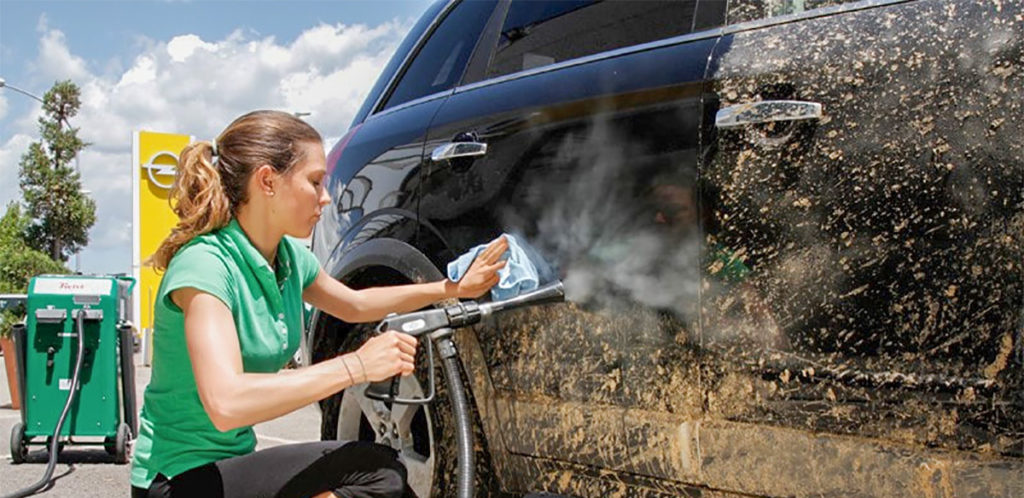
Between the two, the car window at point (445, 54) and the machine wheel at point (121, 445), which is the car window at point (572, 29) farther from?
the machine wheel at point (121, 445)

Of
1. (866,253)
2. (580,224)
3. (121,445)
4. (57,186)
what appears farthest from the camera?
(57,186)

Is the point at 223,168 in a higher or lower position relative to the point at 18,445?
higher

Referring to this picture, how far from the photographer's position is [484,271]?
243cm

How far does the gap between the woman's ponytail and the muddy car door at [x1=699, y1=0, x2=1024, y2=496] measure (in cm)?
105

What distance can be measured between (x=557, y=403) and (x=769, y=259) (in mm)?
679

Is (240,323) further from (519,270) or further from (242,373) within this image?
(519,270)

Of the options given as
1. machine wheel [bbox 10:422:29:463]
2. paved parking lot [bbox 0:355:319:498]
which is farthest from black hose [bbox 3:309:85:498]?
machine wheel [bbox 10:422:29:463]

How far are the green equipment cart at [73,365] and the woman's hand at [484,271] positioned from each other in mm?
3631

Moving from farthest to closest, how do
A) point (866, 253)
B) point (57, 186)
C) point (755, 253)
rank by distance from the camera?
1. point (57, 186)
2. point (755, 253)
3. point (866, 253)

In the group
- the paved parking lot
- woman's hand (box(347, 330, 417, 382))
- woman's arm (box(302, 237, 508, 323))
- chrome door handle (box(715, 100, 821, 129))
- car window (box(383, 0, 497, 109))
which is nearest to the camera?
chrome door handle (box(715, 100, 821, 129))

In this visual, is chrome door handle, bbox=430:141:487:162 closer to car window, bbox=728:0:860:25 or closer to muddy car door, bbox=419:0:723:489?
muddy car door, bbox=419:0:723:489

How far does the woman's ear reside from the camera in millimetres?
2172

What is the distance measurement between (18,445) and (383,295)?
3640 mm

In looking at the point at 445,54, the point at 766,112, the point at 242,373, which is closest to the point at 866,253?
the point at 766,112
